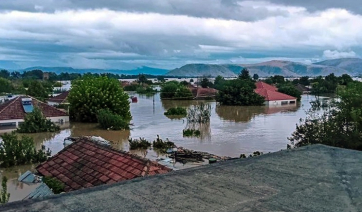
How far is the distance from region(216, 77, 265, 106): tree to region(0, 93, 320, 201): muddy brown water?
6768 millimetres

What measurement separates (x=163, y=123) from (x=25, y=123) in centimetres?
983

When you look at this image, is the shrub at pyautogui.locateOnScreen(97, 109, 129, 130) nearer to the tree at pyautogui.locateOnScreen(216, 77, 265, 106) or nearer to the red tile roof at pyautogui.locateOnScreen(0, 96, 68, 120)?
the red tile roof at pyautogui.locateOnScreen(0, 96, 68, 120)

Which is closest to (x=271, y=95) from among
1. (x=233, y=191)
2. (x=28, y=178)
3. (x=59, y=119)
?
(x=59, y=119)

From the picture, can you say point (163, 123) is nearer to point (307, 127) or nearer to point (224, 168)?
point (307, 127)

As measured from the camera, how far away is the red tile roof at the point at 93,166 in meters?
8.27

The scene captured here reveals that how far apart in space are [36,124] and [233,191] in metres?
24.8

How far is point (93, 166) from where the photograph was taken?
355 inches

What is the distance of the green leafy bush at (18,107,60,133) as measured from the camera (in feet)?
84.6

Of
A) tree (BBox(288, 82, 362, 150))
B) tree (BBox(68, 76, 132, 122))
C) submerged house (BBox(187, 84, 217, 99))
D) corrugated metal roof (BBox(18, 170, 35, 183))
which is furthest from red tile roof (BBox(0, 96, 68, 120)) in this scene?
submerged house (BBox(187, 84, 217, 99))

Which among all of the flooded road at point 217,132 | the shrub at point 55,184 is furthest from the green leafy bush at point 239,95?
the shrub at point 55,184

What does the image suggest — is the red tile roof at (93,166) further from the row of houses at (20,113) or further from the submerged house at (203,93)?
the submerged house at (203,93)

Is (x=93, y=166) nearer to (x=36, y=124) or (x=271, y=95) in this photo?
(x=36, y=124)

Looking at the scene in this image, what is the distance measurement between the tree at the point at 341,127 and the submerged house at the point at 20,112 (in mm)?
19585

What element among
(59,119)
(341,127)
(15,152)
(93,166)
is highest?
(341,127)
